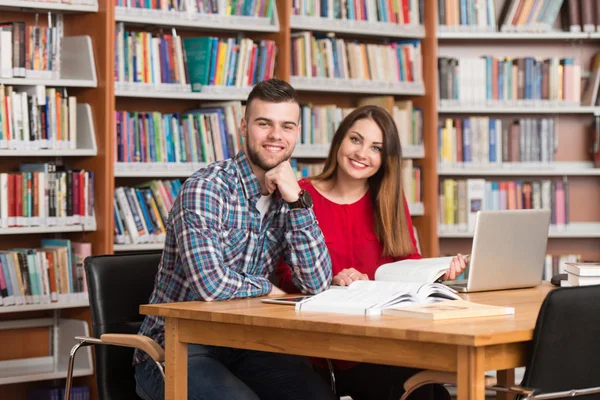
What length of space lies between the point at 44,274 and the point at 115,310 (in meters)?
1.41

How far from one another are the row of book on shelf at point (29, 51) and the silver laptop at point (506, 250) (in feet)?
7.13

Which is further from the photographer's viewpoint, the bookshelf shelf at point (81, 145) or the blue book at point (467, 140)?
the blue book at point (467, 140)

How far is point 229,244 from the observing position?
2.59m

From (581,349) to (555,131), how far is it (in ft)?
11.0

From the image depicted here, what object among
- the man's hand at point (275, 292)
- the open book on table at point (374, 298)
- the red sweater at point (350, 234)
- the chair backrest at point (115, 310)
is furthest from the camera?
the red sweater at point (350, 234)

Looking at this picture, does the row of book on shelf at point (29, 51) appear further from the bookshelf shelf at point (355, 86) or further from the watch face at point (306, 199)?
the watch face at point (306, 199)

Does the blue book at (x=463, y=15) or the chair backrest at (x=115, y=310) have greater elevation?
the blue book at (x=463, y=15)

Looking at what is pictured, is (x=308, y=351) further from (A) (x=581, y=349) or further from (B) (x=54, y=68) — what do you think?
(B) (x=54, y=68)

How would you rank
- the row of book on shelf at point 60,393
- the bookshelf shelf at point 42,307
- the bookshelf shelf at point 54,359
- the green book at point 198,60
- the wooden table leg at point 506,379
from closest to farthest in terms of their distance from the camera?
the wooden table leg at point 506,379 → the bookshelf shelf at point 42,307 → the bookshelf shelf at point 54,359 → the row of book on shelf at point 60,393 → the green book at point 198,60

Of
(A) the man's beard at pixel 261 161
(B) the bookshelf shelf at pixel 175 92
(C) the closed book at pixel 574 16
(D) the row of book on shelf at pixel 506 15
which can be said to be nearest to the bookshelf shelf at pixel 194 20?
(B) the bookshelf shelf at pixel 175 92

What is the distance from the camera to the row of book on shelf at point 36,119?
3955 mm

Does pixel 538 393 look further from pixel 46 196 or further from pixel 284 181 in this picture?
pixel 46 196

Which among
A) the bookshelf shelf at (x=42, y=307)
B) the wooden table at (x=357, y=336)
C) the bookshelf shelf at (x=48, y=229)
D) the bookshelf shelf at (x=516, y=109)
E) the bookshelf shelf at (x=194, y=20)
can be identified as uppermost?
the bookshelf shelf at (x=194, y=20)

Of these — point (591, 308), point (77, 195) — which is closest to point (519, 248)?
point (591, 308)
